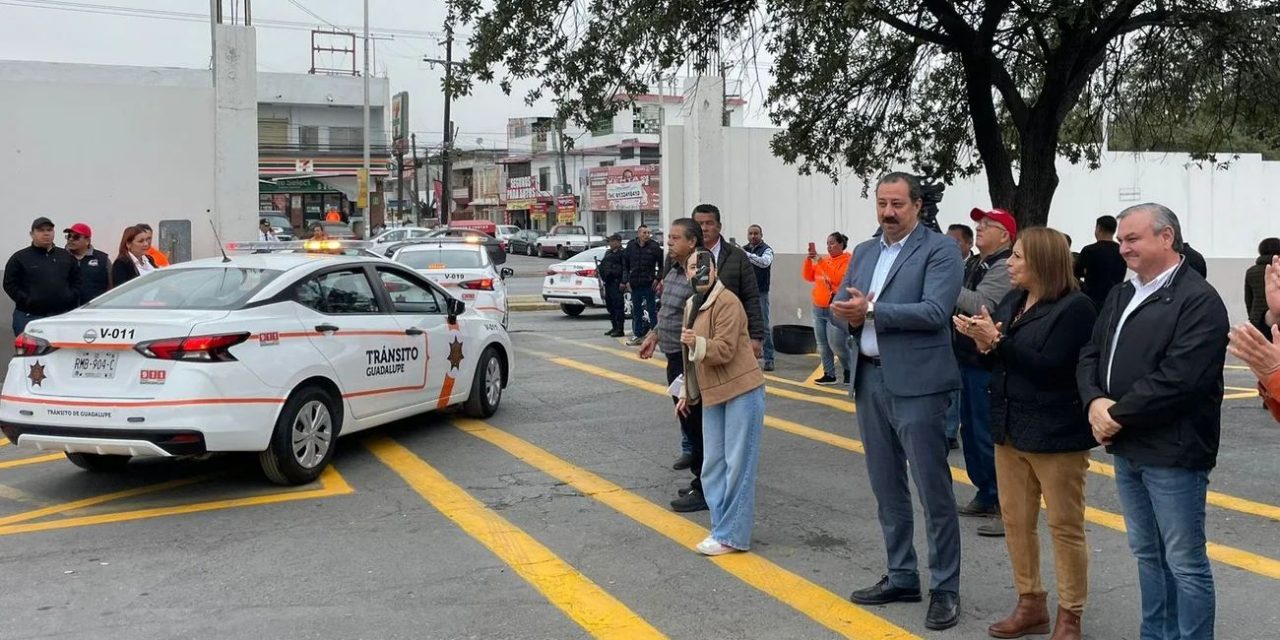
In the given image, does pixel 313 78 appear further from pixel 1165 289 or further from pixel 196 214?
pixel 1165 289

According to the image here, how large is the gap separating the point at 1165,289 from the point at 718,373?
252cm

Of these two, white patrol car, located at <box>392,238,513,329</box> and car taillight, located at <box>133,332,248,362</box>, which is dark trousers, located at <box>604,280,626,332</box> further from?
car taillight, located at <box>133,332,248,362</box>

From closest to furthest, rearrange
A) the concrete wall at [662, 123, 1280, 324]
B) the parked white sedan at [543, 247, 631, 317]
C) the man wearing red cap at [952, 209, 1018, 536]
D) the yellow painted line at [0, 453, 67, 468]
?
the man wearing red cap at [952, 209, 1018, 536], the yellow painted line at [0, 453, 67, 468], the concrete wall at [662, 123, 1280, 324], the parked white sedan at [543, 247, 631, 317]

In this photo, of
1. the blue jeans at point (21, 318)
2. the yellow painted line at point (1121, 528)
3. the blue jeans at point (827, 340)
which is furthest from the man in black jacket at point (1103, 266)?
the blue jeans at point (21, 318)

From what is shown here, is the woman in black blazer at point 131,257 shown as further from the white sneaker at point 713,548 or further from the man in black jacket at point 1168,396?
the man in black jacket at point 1168,396

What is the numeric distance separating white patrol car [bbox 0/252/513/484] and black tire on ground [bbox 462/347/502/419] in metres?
1.07

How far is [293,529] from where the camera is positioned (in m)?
6.73

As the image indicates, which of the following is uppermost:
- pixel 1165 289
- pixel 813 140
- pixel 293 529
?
pixel 813 140

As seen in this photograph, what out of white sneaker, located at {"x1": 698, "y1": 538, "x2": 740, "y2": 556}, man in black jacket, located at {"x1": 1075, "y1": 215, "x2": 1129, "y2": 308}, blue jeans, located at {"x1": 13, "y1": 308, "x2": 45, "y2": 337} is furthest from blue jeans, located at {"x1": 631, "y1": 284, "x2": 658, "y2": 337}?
white sneaker, located at {"x1": 698, "y1": 538, "x2": 740, "y2": 556}

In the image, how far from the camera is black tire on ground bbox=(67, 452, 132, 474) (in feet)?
27.0

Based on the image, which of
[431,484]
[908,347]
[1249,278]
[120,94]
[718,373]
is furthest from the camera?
[120,94]

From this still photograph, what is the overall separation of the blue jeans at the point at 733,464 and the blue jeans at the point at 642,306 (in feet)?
33.5

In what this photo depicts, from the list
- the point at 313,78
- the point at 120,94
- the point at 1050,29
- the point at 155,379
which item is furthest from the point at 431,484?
the point at 313,78

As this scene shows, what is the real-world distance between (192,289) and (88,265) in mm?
4184
